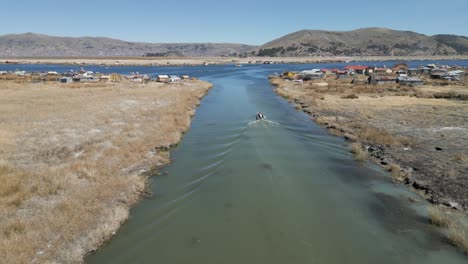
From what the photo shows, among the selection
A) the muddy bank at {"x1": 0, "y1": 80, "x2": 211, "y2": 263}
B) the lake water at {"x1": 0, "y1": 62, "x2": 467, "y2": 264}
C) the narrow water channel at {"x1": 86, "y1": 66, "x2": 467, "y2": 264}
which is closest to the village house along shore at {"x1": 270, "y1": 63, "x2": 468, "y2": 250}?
the lake water at {"x1": 0, "y1": 62, "x2": 467, "y2": 264}

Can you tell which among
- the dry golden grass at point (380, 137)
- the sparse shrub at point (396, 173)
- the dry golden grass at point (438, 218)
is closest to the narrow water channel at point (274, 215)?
the dry golden grass at point (438, 218)

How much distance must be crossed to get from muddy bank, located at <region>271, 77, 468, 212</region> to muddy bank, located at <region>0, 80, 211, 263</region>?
53.1 feet

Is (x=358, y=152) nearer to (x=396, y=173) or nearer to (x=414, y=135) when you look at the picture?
(x=396, y=173)

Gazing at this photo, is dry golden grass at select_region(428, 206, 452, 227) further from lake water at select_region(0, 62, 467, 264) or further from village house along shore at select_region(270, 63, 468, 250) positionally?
lake water at select_region(0, 62, 467, 264)

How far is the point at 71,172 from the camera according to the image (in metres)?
17.1

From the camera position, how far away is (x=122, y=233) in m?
13.4

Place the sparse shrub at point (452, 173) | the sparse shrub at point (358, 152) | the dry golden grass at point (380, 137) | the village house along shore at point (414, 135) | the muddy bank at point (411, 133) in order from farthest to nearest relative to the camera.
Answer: the dry golden grass at point (380, 137) → the sparse shrub at point (358, 152) → the sparse shrub at point (452, 173) → the muddy bank at point (411, 133) → the village house along shore at point (414, 135)

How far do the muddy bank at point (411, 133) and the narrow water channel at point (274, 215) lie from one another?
170cm

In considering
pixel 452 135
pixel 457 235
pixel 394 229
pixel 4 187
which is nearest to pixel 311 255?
pixel 394 229

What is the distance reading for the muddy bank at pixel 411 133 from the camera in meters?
18.0

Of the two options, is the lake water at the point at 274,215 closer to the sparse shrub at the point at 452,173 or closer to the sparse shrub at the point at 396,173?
the sparse shrub at the point at 396,173

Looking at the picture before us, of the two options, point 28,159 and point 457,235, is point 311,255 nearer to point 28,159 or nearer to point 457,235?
point 457,235

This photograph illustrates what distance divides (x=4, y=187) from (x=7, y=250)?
19.4 feet

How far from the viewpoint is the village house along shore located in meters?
16.4
